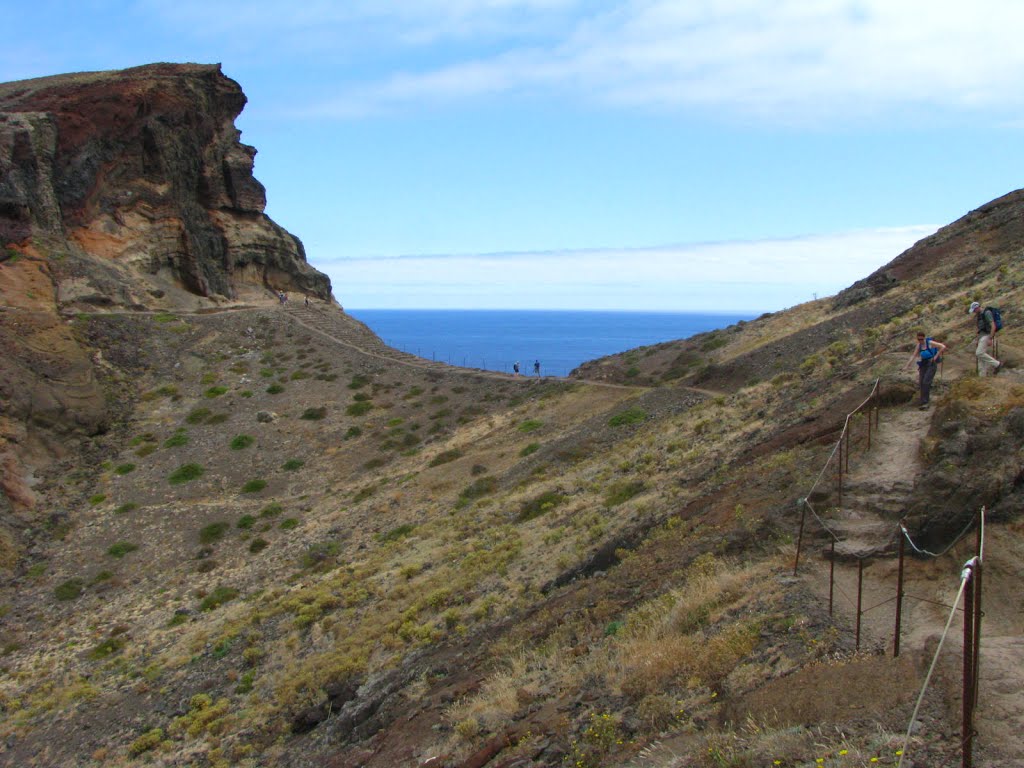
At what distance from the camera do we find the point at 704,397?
31.9 m

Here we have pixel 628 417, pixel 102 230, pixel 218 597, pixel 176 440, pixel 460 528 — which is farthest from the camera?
pixel 102 230

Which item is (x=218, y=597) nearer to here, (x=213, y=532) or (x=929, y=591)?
(x=213, y=532)

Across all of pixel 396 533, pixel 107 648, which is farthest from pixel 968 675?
pixel 107 648

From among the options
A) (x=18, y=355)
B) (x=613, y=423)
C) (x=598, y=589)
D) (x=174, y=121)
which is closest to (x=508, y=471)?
(x=613, y=423)

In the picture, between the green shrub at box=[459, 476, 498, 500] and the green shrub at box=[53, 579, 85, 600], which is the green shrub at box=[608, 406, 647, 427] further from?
the green shrub at box=[53, 579, 85, 600]

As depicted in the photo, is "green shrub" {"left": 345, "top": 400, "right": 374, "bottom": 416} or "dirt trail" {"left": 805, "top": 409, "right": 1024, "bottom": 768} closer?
"dirt trail" {"left": 805, "top": 409, "right": 1024, "bottom": 768}

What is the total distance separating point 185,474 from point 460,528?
16.6 m

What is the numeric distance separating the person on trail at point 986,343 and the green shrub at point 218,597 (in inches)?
888

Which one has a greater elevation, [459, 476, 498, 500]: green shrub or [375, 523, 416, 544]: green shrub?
[459, 476, 498, 500]: green shrub

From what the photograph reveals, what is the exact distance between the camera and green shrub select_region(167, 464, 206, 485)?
3398 centimetres

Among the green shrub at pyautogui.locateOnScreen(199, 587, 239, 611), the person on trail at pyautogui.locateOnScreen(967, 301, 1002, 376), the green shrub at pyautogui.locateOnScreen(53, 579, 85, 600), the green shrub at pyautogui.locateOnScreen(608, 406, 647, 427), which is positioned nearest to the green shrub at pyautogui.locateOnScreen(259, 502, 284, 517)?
the green shrub at pyautogui.locateOnScreen(199, 587, 239, 611)

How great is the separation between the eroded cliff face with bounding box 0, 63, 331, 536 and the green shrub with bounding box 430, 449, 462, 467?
16671 mm

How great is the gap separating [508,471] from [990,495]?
21.6 meters

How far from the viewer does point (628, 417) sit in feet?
105
